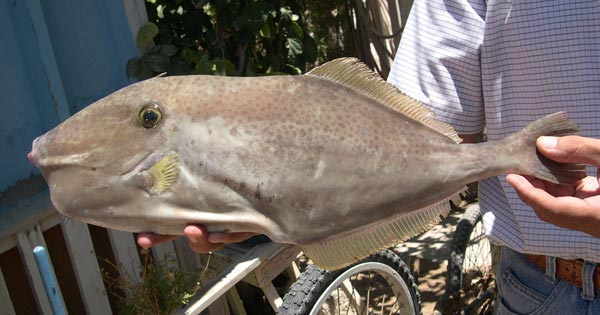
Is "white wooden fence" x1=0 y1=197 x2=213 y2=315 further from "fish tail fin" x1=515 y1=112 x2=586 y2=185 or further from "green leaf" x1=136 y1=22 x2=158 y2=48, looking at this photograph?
"fish tail fin" x1=515 y1=112 x2=586 y2=185

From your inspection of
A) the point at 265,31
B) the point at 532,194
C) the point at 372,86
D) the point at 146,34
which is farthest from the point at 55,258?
the point at 532,194

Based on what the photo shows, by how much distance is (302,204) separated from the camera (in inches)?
57.9

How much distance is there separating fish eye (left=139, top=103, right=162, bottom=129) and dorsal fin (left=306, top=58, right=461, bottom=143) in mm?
362

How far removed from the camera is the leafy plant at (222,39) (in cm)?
379

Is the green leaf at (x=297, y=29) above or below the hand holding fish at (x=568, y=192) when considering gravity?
above

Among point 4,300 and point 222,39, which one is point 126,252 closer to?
point 4,300

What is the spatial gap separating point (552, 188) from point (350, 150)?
0.51m

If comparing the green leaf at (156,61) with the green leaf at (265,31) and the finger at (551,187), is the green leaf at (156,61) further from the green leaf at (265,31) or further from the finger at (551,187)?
the finger at (551,187)

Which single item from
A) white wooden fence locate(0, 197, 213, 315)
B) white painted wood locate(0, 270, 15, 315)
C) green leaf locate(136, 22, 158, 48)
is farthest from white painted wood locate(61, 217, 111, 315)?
green leaf locate(136, 22, 158, 48)

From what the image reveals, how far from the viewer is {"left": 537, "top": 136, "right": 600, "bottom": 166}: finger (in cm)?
140

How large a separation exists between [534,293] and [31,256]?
7.80 ft

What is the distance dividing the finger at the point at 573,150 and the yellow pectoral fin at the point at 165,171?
0.82 metres

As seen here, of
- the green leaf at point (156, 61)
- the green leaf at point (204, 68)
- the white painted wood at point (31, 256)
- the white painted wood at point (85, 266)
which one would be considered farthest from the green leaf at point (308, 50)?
the white painted wood at point (31, 256)

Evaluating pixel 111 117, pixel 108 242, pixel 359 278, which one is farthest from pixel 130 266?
pixel 111 117
